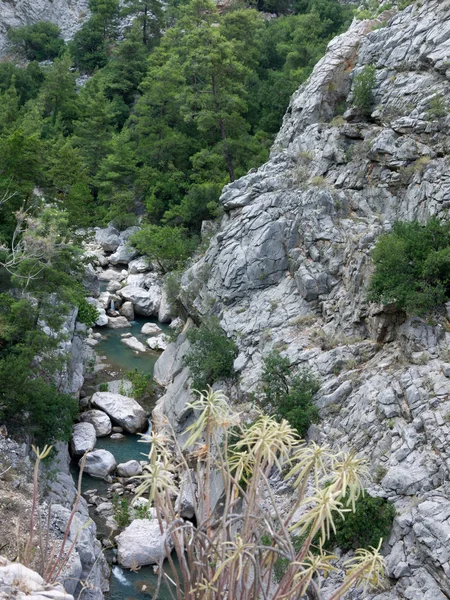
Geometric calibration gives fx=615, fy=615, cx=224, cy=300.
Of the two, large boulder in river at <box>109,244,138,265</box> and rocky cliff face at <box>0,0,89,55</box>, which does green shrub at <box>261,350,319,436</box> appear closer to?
large boulder in river at <box>109,244,138,265</box>

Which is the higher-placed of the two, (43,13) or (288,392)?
(43,13)

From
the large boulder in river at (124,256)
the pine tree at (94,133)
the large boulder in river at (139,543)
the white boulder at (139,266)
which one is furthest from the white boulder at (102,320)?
the pine tree at (94,133)

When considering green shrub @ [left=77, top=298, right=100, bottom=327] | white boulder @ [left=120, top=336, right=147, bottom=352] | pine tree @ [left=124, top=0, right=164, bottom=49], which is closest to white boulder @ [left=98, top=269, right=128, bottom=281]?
white boulder @ [left=120, top=336, right=147, bottom=352]

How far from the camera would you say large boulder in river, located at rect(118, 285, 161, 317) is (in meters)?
38.3

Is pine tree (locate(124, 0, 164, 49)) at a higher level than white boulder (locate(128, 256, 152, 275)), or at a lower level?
higher

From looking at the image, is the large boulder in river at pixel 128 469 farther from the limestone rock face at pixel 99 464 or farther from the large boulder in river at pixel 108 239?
the large boulder in river at pixel 108 239

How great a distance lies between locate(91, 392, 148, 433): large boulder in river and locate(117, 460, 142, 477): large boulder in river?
2814 millimetres

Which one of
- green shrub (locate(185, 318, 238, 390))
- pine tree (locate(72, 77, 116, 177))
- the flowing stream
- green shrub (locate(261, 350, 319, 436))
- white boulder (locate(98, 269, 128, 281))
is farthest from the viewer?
pine tree (locate(72, 77, 116, 177))

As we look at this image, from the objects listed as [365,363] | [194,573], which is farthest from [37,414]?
[194,573]

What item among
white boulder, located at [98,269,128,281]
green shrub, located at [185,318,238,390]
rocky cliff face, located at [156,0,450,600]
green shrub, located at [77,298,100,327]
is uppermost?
rocky cliff face, located at [156,0,450,600]

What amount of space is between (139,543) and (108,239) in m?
31.9

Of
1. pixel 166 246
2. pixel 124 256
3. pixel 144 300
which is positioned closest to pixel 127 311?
pixel 144 300

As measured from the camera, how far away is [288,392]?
20969 mm

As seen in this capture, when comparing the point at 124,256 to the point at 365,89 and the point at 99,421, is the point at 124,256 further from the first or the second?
the point at 365,89
